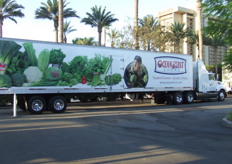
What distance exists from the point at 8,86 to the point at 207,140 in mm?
10243

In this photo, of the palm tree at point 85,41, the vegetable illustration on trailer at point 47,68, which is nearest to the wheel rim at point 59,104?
the vegetable illustration on trailer at point 47,68

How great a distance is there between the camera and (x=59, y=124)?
11.1m

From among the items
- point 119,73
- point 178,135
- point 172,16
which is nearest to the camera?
point 178,135

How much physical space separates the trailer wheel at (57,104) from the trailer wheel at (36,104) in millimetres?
412

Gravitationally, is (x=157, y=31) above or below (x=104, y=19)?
below

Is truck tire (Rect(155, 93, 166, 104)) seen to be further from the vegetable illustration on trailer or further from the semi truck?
the vegetable illustration on trailer

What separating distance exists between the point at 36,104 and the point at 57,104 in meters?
1.18

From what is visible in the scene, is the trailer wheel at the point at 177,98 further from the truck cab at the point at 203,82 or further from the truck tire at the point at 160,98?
the truck cab at the point at 203,82

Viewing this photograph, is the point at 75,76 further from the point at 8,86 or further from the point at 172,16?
the point at 172,16

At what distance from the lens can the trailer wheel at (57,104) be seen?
1545 centimetres

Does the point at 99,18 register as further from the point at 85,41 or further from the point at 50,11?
the point at 85,41

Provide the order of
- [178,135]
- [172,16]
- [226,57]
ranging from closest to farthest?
1. [178,135]
2. [226,57]
3. [172,16]

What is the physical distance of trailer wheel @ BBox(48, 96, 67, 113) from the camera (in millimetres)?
15448

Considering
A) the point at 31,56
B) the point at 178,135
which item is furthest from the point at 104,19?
the point at 178,135
